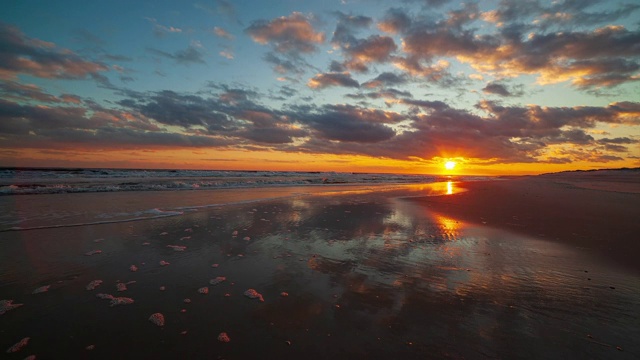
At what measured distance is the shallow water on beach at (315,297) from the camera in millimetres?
A: 3586

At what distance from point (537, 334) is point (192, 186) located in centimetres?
2908

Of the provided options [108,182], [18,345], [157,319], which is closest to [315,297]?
[157,319]

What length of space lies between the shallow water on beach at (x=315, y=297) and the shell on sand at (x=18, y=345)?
0.08 meters

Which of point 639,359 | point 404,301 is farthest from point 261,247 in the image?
point 639,359

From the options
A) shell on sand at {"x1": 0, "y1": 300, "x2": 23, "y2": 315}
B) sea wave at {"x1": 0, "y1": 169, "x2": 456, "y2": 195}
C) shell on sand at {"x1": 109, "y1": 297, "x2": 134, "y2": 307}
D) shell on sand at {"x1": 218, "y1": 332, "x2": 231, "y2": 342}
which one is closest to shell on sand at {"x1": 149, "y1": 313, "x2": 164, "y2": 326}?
shell on sand at {"x1": 109, "y1": 297, "x2": 134, "y2": 307}

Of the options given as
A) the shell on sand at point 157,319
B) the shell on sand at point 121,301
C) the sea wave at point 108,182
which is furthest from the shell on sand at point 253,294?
the sea wave at point 108,182

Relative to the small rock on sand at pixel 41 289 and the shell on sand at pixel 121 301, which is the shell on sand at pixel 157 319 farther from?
the small rock on sand at pixel 41 289

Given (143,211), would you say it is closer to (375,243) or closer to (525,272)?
(375,243)

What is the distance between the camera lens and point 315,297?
4930 mm

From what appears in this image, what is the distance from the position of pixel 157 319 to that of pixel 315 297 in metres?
2.46

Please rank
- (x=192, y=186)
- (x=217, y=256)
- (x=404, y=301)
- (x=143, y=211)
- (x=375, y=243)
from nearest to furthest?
(x=404, y=301) < (x=217, y=256) < (x=375, y=243) < (x=143, y=211) < (x=192, y=186)

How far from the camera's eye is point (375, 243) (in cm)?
857

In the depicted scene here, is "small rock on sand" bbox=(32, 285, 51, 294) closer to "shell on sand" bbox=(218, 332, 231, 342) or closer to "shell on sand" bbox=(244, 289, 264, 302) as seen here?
"shell on sand" bbox=(244, 289, 264, 302)

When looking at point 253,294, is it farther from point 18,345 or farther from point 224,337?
point 18,345
